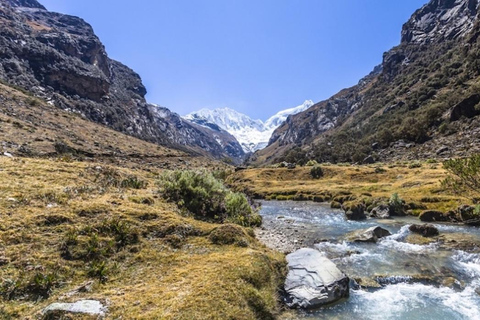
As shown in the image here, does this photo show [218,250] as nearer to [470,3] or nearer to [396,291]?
[396,291]

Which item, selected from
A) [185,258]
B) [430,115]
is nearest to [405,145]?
[430,115]

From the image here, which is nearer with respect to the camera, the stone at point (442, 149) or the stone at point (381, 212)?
the stone at point (381, 212)

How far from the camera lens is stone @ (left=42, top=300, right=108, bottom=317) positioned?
792 centimetres

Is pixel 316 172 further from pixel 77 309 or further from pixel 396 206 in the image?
pixel 77 309

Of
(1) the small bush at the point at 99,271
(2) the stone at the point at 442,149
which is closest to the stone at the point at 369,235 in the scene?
(1) the small bush at the point at 99,271

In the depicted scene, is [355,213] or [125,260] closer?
[125,260]

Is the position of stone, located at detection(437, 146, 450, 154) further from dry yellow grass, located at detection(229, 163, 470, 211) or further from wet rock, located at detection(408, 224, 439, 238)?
wet rock, located at detection(408, 224, 439, 238)

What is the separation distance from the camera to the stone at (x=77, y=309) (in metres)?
7.92

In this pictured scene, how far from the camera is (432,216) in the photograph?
2988 cm

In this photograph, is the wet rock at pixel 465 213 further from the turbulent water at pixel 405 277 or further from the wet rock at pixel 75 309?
the wet rock at pixel 75 309

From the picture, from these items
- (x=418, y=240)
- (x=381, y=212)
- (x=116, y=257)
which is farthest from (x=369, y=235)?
(x=116, y=257)

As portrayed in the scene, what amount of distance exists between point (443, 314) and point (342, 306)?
4178mm

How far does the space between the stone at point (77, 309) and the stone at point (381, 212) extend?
32.7 meters

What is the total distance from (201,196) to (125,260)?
1031 cm
